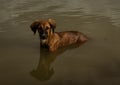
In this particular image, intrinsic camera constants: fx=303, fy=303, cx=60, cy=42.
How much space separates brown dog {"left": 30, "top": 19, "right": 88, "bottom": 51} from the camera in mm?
7895

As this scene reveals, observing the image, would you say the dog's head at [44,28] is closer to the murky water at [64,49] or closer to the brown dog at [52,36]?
the brown dog at [52,36]

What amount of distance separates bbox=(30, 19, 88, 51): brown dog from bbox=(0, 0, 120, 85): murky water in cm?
23

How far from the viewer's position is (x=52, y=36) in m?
8.30

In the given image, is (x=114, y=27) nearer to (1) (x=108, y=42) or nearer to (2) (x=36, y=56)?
(1) (x=108, y=42)

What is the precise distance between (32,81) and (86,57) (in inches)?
70.4

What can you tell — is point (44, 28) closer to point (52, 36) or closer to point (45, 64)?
point (52, 36)

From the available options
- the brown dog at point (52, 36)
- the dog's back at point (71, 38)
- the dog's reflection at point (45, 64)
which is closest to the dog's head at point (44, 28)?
the brown dog at point (52, 36)

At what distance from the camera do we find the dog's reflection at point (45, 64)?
269 inches

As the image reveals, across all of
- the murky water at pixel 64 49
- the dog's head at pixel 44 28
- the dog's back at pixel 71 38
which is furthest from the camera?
the dog's back at pixel 71 38

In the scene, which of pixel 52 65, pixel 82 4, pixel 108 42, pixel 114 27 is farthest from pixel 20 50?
pixel 82 4

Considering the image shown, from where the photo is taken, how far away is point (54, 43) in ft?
27.4

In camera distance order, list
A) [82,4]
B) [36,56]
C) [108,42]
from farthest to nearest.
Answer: [82,4] → [108,42] → [36,56]

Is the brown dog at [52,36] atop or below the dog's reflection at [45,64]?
atop

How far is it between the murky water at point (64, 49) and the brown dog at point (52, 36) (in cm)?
23
